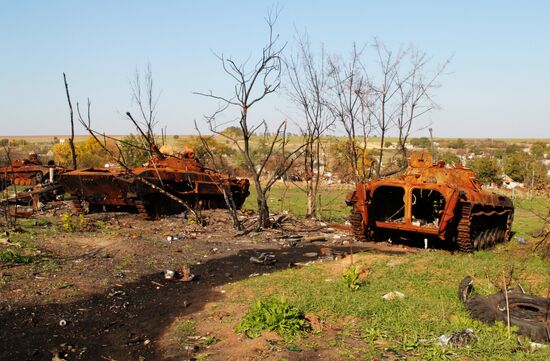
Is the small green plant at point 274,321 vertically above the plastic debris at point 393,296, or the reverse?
the small green plant at point 274,321

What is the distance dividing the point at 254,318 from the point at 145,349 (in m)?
1.26

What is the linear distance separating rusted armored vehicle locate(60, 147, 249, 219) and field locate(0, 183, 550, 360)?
189 cm

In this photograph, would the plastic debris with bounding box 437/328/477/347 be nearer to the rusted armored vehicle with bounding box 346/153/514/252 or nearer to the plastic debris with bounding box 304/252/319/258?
the plastic debris with bounding box 304/252/319/258

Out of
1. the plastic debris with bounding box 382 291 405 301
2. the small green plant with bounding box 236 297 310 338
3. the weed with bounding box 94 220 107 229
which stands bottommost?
the weed with bounding box 94 220 107 229

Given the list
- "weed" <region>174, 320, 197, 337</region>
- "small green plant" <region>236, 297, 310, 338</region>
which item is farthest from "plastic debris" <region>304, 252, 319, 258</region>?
"small green plant" <region>236, 297, 310, 338</region>

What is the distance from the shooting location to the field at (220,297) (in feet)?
19.0

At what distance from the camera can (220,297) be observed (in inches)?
318

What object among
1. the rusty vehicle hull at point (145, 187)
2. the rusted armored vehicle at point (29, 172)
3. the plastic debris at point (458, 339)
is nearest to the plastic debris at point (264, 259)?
the rusty vehicle hull at point (145, 187)

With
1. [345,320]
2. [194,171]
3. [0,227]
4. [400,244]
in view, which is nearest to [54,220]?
[0,227]

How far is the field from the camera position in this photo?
5793 mm

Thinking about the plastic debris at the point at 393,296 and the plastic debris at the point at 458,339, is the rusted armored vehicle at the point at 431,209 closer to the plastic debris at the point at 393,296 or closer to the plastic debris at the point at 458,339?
the plastic debris at the point at 393,296

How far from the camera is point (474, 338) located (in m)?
5.62

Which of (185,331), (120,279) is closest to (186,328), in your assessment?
(185,331)

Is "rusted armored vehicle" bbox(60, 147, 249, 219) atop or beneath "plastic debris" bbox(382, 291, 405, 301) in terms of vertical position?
atop
